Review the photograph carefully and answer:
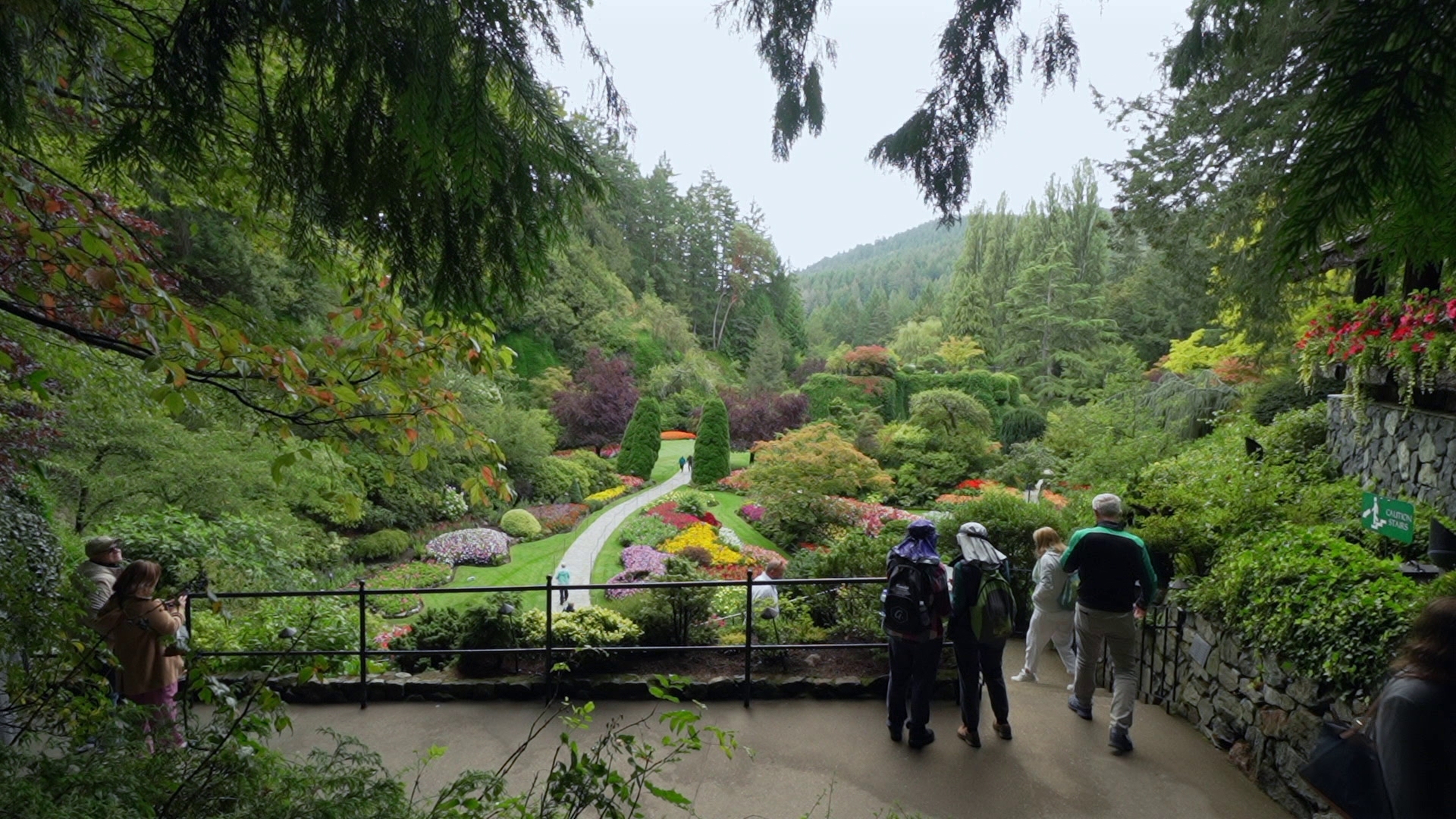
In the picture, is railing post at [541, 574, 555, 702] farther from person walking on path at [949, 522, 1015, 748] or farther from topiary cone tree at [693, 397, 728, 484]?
topiary cone tree at [693, 397, 728, 484]

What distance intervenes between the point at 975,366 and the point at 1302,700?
31.0 m

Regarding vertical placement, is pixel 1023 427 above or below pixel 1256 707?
above

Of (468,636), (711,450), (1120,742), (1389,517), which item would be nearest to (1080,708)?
(1120,742)

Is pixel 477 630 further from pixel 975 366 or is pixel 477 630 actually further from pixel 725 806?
pixel 975 366

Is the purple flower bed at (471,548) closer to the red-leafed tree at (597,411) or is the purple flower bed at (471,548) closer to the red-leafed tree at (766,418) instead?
the red-leafed tree at (597,411)

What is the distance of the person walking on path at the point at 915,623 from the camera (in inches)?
162

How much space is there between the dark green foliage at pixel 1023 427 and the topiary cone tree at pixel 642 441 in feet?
37.3

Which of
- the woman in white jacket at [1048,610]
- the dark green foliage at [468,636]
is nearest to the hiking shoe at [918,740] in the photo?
the woman in white jacket at [1048,610]

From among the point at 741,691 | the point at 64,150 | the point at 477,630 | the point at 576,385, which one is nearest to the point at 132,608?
the point at 477,630

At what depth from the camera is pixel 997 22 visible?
250 cm

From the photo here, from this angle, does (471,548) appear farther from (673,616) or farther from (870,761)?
(870,761)

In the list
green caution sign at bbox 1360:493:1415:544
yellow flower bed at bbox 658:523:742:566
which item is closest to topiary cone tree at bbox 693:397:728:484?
yellow flower bed at bbox 658:523:742:566

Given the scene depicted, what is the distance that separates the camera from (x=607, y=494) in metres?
19.2

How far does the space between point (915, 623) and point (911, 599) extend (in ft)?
0.47
